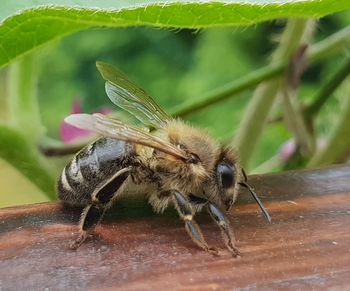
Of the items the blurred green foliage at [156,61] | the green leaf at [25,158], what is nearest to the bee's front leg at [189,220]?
the green leaf at [25,158]

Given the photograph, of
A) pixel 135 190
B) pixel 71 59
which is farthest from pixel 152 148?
pixel 71 59

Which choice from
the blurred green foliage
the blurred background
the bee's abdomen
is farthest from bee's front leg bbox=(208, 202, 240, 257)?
the blurred green foliage

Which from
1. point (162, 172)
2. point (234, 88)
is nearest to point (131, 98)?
point (162, 172)

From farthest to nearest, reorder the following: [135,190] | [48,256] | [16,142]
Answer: [16,142] → [135,190] → [48,256]

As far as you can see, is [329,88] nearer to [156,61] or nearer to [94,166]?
[94,166]

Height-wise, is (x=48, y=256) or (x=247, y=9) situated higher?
(x=247, y=9)

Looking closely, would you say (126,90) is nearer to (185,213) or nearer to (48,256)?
(185,213)

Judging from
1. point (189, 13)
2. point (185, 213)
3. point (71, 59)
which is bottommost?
point (71, 59)
